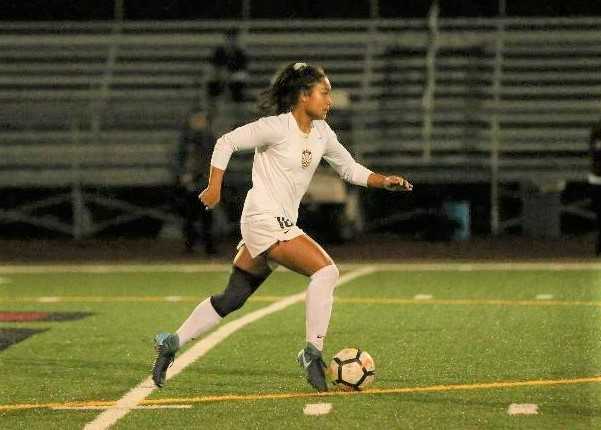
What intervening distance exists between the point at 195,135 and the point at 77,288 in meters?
4.59

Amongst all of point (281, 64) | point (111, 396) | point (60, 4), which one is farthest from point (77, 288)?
point (60, 4)

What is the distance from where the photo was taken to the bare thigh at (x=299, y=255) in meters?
9.17

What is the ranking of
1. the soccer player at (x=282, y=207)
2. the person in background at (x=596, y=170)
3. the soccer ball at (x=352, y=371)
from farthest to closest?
the person in background at (x=596, y=170), the soccer player at (x=282, y=207), the soccer ball at (x=352, y=371)

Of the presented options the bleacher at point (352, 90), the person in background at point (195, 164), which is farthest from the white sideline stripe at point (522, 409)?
the bleacher at point (352, 90)

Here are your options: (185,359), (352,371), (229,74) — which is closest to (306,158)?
(352,371)

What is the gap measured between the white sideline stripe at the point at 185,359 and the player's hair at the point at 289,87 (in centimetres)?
175

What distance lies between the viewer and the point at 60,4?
31.5 metres

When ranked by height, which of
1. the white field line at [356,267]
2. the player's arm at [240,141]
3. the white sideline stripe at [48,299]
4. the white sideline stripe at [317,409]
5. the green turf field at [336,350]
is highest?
the player's arm at [240,141]

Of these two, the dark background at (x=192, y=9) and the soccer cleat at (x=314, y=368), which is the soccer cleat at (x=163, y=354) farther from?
the dark background at (x=192, y=9)

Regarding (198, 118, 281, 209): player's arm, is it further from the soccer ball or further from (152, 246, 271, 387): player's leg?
the soccer ball

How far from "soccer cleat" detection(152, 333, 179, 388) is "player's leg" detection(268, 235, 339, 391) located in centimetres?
72

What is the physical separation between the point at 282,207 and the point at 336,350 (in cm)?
226

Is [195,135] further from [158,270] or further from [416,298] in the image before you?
[416,298]

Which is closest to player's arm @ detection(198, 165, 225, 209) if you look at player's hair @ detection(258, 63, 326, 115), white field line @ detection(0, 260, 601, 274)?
player's hair @ detection(258, 63, 326, 115)
